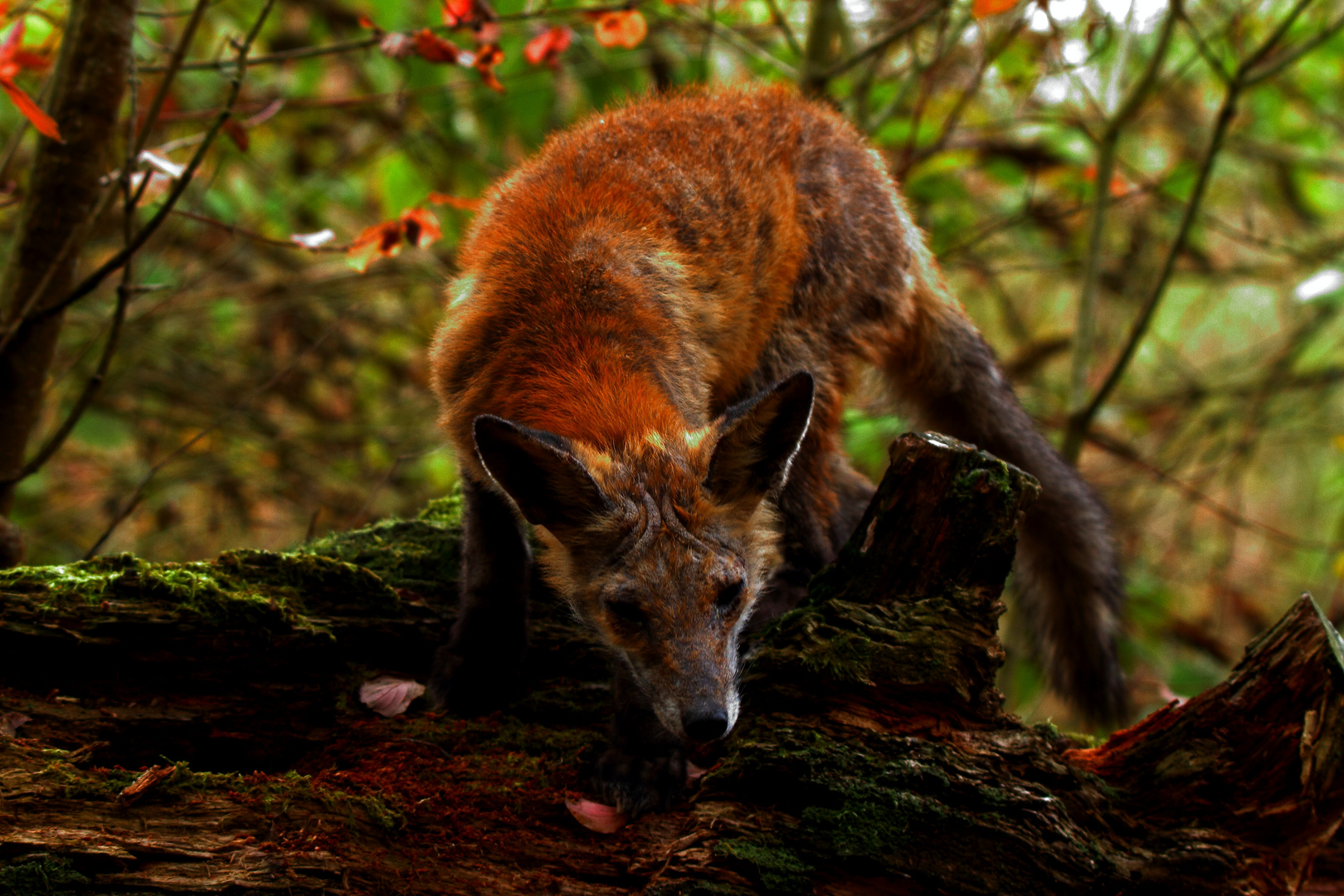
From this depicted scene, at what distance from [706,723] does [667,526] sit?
770 millimetres

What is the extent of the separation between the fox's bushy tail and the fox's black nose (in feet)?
9.39

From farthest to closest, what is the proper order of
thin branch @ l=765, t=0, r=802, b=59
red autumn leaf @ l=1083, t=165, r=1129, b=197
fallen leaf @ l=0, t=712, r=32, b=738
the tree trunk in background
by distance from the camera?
red autumn leaf @ l=1083, t=165, r=1129, b=197, thin branch @ l=765, t=0, r=802, b=59, the tree trunk in background, fallen leaf @ l=0, t=712, r=32, b=738

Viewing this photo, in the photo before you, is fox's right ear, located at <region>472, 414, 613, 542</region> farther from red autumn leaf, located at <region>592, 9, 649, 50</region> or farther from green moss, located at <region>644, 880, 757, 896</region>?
red autumn leaf, located at <region>592, 9, 649, 50</region>

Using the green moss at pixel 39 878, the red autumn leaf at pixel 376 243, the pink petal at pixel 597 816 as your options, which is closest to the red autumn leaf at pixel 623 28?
the red autumn leaf at pixel 376 243

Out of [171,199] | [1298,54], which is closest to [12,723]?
[171,199]

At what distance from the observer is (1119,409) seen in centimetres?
1052

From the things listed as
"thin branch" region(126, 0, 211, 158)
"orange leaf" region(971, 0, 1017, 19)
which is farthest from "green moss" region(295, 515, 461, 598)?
"orange leaf" region(971, 0, 1017, 19)

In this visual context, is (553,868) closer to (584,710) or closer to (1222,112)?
(584,710)

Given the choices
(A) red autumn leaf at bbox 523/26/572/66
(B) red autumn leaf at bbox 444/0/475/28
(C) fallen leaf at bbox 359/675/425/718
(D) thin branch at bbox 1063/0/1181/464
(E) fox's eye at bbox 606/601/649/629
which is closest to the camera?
(E) fox's eye at bbox 606/601/649/629

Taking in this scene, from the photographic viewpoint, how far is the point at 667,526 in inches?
152

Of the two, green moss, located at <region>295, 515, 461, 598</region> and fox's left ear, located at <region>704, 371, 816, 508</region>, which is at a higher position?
fox's left ear, located at <region>704, 371, 816, 508</region>

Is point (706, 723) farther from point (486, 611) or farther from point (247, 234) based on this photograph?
point (247, 234)

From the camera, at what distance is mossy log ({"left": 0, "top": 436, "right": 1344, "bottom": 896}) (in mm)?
3141

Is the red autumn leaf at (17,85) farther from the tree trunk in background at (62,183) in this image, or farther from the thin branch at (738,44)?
the thin branch at (738,44)
